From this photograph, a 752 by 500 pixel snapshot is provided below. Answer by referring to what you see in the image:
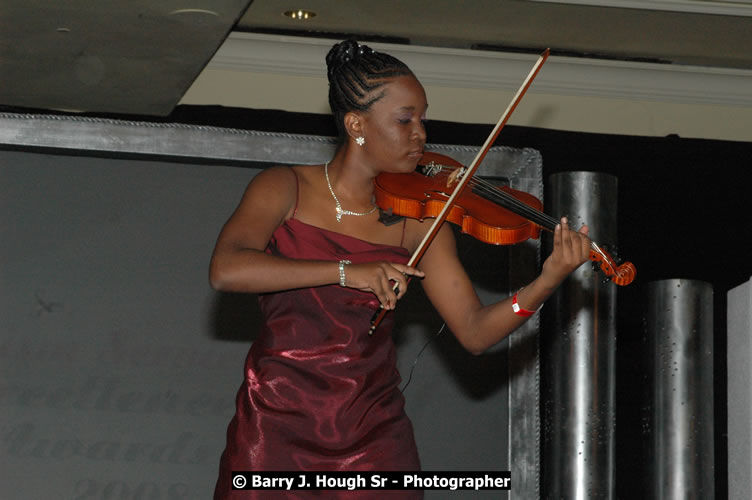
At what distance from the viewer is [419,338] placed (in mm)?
3826

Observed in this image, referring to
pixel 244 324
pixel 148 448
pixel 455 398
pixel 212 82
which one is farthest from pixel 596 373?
pixel 212 82

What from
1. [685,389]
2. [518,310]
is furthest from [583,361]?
[518,310]

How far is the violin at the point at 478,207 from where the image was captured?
2.41m

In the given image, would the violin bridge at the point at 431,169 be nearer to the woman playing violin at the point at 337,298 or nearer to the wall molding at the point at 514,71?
the woman playing violin at the point at 337,298

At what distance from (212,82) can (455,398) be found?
1.31 meters

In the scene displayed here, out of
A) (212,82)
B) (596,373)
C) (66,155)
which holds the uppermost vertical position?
(212,82)

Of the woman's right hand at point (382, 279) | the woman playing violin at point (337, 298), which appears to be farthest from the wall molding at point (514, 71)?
the woman's right hand at point (382, 279)

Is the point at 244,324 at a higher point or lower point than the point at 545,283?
higher

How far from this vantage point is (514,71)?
4285 mm

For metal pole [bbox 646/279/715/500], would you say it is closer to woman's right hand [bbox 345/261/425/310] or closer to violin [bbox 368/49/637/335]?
violin [bbox 368/49/637/335]

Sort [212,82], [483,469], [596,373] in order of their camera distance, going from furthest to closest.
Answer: [212,82] < [483,469] < [596,373]

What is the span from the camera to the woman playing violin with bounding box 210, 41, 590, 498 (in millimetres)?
2266

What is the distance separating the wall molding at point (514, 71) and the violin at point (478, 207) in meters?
1.72

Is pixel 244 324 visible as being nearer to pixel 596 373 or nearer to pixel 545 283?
pixel 596 373
